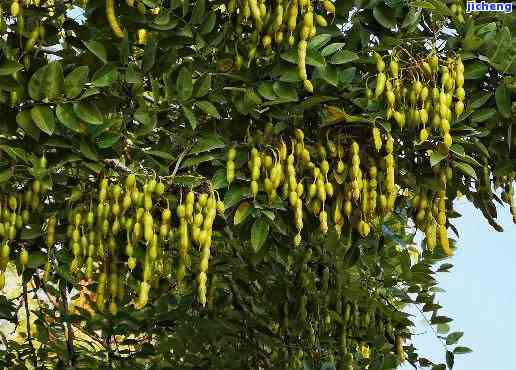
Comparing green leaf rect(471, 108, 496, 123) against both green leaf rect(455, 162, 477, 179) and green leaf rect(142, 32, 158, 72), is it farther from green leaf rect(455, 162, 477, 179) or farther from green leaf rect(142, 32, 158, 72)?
green leaf rect(142, 32, 158, 72)

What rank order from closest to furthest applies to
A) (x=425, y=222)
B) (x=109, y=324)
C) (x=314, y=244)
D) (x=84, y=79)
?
(x=84, y=79) < (x=425, y=222) < (x=109, y=324) < (x=314, y=244)

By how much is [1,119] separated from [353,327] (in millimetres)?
2278

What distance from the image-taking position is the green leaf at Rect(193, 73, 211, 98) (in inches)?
129

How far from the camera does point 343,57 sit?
3283mm

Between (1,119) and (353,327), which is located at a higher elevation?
(1,119)

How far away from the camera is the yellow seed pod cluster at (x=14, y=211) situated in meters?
3.22

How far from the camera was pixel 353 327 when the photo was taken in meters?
4.79

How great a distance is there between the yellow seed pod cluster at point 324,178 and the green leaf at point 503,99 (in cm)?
44

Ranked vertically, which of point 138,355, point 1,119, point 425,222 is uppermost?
point 1,119

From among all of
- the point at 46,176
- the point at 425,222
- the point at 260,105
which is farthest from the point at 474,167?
the point at 46,176

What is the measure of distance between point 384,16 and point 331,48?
30 cm

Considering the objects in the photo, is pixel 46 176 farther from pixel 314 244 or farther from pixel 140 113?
pixel 314 244
